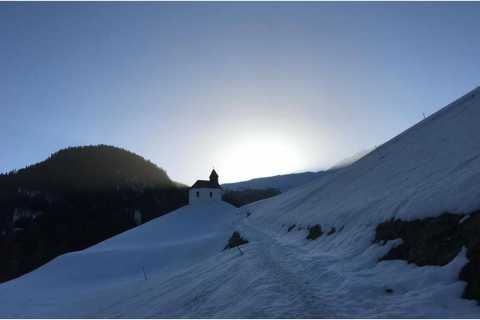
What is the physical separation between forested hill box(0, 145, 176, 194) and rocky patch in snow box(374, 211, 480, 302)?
495ft

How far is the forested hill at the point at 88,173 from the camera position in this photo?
502ft

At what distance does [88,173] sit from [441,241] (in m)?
170

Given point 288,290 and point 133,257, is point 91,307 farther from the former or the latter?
point 133,257

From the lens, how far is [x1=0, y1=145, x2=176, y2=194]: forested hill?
502 feet

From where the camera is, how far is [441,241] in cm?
1159

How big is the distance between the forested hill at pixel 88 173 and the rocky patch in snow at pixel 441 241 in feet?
495

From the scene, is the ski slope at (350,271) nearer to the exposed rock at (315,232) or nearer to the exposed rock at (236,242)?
the exposed rock at (315,232)

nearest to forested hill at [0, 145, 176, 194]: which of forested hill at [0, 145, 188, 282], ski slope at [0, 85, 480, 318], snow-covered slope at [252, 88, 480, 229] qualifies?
forested hill at [0, 145, 188, 282]

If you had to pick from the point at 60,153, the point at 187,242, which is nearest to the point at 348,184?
the point at 187,242

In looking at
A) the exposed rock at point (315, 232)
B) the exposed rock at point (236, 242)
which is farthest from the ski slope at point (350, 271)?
the exposed rock at point (236, 242)

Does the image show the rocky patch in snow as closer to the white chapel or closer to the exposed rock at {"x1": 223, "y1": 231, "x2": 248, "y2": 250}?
the exposed rock at {"x1": 223, "y1": 231, "x2": 248, "y2": 250}

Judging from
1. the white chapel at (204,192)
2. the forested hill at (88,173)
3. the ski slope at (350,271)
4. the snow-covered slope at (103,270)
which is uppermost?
the forested hill at (88,173)

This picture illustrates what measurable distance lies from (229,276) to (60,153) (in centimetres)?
17551

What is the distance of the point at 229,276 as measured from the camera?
1747 centimetres
